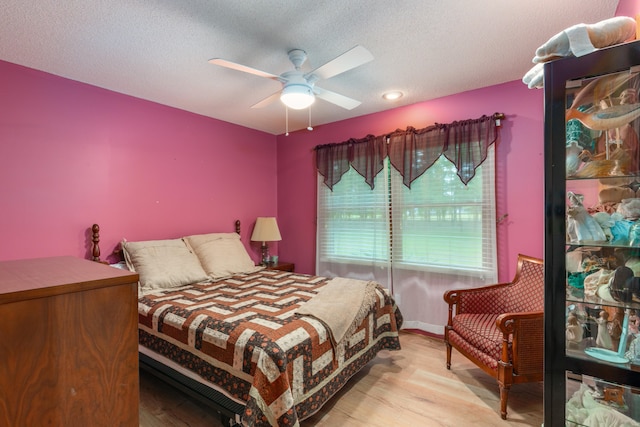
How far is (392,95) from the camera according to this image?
9.83 ft

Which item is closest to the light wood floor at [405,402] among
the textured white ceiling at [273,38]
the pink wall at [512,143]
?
the pink wall at [512,143]

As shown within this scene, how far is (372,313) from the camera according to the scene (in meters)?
2.44

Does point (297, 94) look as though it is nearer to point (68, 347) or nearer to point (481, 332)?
point (68, 347)

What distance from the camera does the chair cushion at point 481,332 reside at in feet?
6.72

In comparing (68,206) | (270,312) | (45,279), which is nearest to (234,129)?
(68,206)

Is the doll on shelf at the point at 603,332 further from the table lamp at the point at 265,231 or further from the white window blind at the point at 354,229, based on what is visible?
the table lamp at the point at 265,231

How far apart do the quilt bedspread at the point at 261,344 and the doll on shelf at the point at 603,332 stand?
1.30 meters

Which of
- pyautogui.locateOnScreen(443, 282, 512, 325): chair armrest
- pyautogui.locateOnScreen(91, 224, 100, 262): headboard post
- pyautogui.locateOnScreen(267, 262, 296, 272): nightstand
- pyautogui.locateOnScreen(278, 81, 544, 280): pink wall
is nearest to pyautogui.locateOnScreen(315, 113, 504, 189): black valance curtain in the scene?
pyautogui.locateOnScreen(278, 81, 544, 280): pink wall

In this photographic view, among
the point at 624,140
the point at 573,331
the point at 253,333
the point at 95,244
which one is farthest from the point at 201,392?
the point at 624,140

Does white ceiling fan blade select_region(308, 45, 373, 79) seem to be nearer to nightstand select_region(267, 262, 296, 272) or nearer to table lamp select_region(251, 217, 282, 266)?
table lamp select_region(251, 217, 282, 266)

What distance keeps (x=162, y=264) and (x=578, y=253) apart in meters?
2.90

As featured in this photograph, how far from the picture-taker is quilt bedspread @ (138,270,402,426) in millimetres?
1519

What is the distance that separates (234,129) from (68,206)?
1.95 meters

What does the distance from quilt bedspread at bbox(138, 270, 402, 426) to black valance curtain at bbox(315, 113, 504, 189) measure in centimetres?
141
